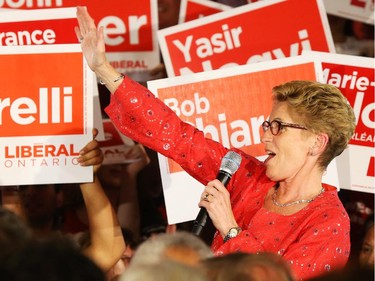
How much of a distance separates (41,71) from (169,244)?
185cm

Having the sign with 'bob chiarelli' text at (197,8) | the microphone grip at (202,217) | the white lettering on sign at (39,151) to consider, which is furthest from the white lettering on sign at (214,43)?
the microphone grip at (202,217)

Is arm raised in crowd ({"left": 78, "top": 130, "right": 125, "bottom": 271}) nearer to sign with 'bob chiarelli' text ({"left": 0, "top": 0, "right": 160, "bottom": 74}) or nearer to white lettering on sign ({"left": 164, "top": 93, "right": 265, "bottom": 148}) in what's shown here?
white lettering on sign ({"left": 164, "top": 93, "right": 265, "bottom": 148})

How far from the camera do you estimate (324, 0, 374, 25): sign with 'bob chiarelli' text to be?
5.00 metres

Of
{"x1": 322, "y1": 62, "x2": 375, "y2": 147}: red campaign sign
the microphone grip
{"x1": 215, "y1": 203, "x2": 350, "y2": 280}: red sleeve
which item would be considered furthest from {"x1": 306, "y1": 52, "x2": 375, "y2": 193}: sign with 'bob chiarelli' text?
the microphone grip

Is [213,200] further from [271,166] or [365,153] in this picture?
[365,153]

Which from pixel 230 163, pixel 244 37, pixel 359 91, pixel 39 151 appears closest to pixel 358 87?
pixel 359 91

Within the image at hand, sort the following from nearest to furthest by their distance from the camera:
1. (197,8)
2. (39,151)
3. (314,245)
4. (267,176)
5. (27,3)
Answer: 1. (314,245)
2. (267,176)
3. (39,151)
4. (27,3)
5. (197,8)

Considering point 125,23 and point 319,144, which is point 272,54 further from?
point 319,144

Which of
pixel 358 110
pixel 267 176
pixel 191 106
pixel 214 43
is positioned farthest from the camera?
pixel 214 43

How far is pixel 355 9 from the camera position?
16.5 ft

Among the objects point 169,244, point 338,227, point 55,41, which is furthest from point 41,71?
point 169,244

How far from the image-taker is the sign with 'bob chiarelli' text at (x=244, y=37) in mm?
4195

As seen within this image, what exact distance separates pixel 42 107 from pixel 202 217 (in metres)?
1.01

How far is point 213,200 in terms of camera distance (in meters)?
2.89
